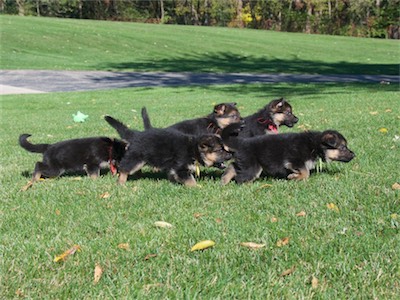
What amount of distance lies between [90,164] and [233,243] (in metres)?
3.35

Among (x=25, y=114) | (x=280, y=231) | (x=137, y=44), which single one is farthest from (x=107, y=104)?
(x=137, y=44)

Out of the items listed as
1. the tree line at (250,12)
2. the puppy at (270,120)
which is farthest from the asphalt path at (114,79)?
the tree line at (250,12)

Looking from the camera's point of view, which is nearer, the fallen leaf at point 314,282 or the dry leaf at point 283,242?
the fallen leaf at point 314,282

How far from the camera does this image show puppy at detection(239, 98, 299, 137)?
8031 millimetres

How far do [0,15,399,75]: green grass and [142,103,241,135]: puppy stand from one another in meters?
20.3

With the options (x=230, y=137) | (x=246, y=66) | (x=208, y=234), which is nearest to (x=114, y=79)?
(x=246, y=66)

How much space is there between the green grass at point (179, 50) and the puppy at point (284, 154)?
21814 millimetres

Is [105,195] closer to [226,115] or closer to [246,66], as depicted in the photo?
[226,115]

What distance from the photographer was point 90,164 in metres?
6.81

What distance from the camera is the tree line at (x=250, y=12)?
58.5 meters

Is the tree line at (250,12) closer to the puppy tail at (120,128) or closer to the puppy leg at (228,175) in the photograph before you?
the puppy tail at (120,128)

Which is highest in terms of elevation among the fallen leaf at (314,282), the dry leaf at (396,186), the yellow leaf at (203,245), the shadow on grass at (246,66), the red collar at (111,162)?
the fallen leaf at (314,282)

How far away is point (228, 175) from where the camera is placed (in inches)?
243

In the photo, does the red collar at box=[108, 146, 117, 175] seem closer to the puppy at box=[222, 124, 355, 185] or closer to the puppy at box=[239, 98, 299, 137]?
the puppy at box=[222, 124, 355, 185]
